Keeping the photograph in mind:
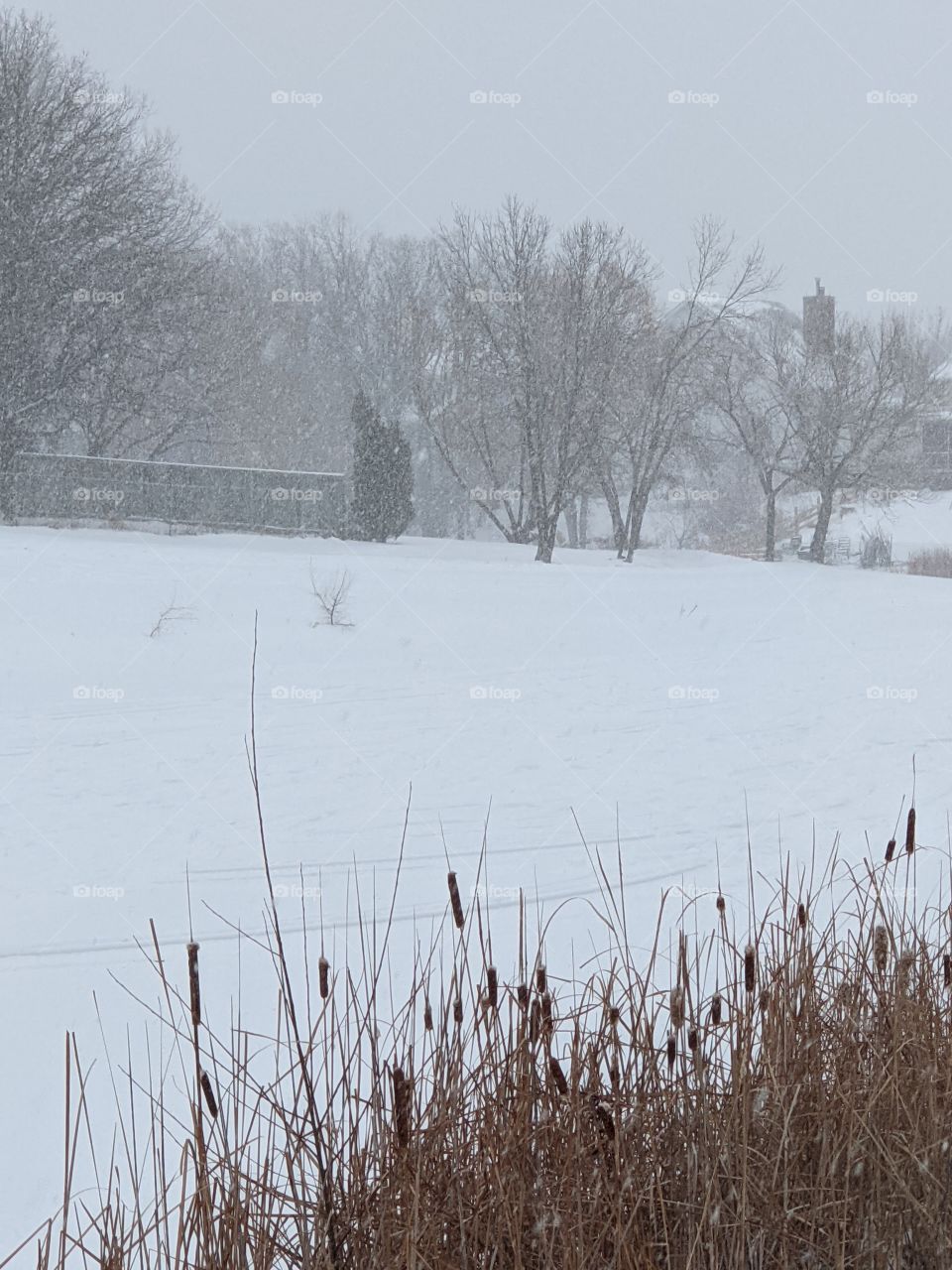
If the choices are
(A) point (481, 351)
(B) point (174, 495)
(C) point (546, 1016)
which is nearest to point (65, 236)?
(B) point (174, 495)

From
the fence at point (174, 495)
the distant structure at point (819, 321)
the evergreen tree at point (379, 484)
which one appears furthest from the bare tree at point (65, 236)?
the distant structure at point (819, 321)

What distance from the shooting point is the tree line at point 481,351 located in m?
21.9

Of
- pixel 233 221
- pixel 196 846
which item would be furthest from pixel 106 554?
pixel 233 221

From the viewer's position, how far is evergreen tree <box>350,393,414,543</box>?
70.8 ft

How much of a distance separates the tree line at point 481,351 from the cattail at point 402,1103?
19.6m

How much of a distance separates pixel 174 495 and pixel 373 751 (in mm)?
14999

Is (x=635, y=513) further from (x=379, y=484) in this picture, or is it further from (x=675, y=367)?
(x=379, y=484)

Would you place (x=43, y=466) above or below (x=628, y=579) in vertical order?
above

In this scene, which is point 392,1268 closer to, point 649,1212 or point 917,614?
point 649,1212

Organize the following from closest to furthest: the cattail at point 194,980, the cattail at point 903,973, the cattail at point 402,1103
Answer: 1. the cattail at point 194,980
2. the cattail at point 402,1103
3. the cattail at point 903,973

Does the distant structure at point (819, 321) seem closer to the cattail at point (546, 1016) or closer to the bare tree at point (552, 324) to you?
the bare tree at point (552, 324)

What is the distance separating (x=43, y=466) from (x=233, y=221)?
25.2 meters

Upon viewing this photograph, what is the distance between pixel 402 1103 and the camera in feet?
4.75

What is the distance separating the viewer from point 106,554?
14531 millimetres
